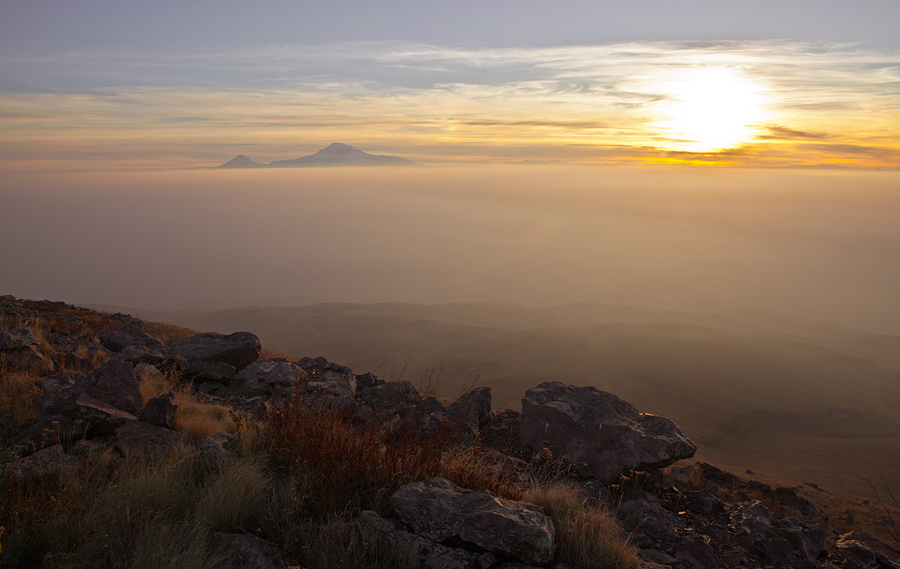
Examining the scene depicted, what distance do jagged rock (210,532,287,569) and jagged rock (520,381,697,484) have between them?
4.48m

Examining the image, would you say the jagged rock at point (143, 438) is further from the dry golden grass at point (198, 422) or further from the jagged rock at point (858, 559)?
the jagged rock at point (858, 559)

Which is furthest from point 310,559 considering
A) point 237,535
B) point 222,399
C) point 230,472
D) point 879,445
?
point 879,445

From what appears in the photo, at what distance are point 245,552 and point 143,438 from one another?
201 cm

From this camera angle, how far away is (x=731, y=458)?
24484 mm

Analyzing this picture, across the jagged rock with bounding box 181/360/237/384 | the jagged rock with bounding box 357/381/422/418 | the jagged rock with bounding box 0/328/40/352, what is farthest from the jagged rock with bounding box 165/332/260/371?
the jagged rock with bounding box 357/381/422/418

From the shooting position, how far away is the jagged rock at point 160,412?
4.57 metres

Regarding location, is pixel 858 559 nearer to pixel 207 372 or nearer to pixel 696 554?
pixel 696 554

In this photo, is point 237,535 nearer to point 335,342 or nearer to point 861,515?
point 861,515

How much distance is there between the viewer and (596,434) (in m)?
6.82

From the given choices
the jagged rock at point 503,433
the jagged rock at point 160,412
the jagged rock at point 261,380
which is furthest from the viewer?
the jagged rock at point 261,380

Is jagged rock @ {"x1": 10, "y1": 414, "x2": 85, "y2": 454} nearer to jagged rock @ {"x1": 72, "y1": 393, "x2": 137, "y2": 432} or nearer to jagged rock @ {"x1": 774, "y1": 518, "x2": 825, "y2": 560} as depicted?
jagged rock @ {"x1": 72, "y1": 393, "x2": 137, "y2": 432}

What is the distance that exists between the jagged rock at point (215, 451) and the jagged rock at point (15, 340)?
4.72m

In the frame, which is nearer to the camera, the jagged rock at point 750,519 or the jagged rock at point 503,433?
the jagged rock at point 750,519

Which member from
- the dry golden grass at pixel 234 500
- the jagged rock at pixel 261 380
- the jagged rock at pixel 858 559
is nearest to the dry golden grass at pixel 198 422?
the dry golden grass at pixel 234 500
